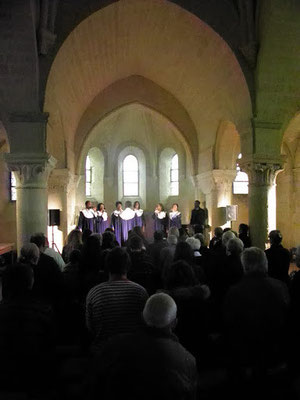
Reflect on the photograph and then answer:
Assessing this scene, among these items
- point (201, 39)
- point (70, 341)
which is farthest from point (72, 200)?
point (70, 341)

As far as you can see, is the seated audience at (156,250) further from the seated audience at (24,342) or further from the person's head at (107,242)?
the seated audience at (24,342)

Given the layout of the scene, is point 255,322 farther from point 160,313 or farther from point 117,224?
point 117,224

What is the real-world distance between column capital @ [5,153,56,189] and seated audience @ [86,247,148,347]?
6.01 metres

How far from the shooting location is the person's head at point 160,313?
1982 millimetres

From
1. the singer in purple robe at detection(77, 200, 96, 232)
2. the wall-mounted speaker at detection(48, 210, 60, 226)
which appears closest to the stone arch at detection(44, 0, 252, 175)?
the singer in purple robe at detection(77, 200, 96, 232)

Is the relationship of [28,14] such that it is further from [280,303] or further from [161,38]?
[280,303]

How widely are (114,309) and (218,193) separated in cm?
1074

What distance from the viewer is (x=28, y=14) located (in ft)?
25.1

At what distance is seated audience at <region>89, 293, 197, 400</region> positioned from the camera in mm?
1774

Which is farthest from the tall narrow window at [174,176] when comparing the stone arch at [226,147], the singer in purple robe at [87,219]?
the singer in purple robe at [87,219]

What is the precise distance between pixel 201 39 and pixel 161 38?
1514mm

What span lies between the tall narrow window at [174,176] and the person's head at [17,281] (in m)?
15.5

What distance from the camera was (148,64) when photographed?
12922 millimetres

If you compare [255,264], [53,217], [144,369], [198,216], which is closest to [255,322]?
[255,264]
